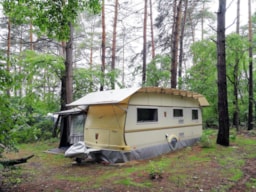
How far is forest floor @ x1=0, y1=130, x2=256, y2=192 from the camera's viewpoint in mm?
4379

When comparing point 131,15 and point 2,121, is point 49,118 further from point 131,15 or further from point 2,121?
point 2,121

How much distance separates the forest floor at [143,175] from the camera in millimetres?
4379

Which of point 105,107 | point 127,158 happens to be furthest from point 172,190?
point 105,107

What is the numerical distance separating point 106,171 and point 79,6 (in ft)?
12.9

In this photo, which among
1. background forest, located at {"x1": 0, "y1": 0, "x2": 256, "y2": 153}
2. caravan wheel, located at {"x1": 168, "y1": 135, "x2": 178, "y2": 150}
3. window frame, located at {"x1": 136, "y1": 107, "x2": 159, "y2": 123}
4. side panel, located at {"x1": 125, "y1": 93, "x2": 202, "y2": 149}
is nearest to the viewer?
side panel, located at {"x1": 125, "y1": 93, "x2": 202, "y2": 149}

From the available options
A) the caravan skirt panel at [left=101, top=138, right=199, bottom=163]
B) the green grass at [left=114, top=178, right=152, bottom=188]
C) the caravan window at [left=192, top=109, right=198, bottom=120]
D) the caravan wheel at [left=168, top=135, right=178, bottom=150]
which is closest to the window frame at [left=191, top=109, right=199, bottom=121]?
the caravan window at [left=192, top=109, right=198, bottom=120]

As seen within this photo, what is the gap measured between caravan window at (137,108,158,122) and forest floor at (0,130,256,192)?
1254 mm

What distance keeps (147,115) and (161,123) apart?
76 cm

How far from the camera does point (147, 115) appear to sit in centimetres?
738

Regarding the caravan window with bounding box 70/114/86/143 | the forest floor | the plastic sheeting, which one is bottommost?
the forest floor

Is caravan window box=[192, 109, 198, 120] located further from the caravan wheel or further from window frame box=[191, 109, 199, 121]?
the caravan wheel

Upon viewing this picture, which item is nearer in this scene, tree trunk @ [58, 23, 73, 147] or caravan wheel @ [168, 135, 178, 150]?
caravan wheel @ [168, 135, 178, 150]

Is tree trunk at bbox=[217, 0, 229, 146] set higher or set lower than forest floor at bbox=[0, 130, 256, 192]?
higher

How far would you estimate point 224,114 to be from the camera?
8398 millimetres
